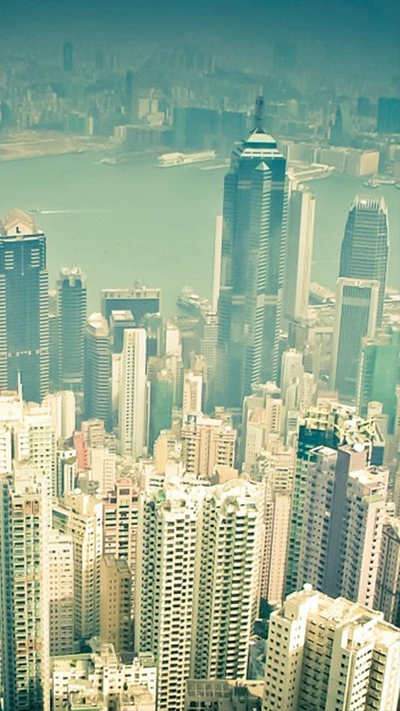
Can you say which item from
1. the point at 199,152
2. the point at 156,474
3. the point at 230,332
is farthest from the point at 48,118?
the point at 156,474

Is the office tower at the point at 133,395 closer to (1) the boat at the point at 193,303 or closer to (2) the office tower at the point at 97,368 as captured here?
(2) the office tower at the point at 97,368

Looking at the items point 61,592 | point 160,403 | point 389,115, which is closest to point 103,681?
point 61,592

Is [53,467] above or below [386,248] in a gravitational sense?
below

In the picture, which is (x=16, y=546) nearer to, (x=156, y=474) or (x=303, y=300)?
(x=156, y=474)

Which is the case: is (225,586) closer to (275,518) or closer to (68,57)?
(275,518)

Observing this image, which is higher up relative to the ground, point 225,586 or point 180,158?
point 180,158

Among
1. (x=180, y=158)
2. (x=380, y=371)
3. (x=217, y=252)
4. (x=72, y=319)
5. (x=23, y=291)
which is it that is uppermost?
(x=180, y=158)
